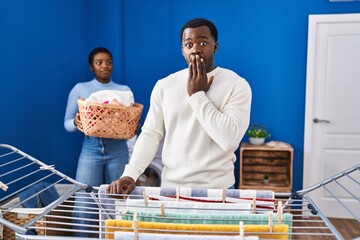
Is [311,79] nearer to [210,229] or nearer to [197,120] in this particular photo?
[197,120]

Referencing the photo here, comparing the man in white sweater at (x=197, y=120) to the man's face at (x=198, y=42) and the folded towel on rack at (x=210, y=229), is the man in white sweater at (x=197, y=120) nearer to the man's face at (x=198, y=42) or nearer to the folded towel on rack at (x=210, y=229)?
the man's face at (x=198, y=42)

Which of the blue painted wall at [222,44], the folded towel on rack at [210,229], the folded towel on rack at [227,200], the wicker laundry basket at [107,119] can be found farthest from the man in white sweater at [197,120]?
the blue painted wall at [222,44]

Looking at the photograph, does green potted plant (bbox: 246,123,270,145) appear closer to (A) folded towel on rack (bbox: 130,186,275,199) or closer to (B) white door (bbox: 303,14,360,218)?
(B) white door (bbox: 303,14,360,218)

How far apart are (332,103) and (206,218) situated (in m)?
3.11

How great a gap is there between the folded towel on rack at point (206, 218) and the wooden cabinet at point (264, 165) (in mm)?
2581

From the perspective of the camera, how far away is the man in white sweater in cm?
119

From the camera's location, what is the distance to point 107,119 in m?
2.06

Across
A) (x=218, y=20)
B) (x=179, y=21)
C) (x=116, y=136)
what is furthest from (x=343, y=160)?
(x=116, y=136)

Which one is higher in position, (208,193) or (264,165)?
(208,193)

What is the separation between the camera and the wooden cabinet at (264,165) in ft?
11.5

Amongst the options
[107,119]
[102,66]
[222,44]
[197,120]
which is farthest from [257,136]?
[197,120]

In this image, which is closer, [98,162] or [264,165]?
[98,162]

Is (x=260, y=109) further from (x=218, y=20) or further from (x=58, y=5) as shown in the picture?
(x=58, y=5)

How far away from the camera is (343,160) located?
146 inches
